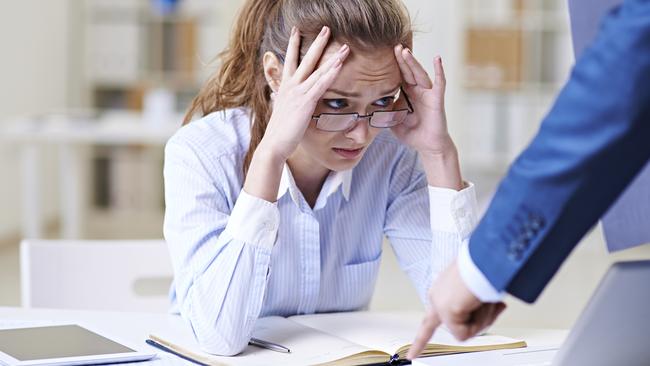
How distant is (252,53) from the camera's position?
1.77m

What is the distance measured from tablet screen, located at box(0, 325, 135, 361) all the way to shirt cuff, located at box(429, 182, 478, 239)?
565 millimetres

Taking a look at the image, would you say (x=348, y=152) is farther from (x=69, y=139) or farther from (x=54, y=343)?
(x=69, y=139)

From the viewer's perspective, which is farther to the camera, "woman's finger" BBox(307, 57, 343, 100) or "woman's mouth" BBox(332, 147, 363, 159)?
"woman's mouth" BBox(332, 147, 363, 159)

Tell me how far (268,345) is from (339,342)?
11cm

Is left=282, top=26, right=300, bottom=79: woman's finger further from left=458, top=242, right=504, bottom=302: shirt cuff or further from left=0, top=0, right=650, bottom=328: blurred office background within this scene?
left=0, top=0, right=650, bottom=328: blurred office background

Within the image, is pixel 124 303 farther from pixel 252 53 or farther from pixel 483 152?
pixel 483 152

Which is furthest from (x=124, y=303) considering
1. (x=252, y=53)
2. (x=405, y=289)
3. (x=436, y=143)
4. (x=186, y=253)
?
(x=405, y=289)

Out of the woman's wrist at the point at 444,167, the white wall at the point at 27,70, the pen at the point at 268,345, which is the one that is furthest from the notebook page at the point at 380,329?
the white wall at the point at 27,70

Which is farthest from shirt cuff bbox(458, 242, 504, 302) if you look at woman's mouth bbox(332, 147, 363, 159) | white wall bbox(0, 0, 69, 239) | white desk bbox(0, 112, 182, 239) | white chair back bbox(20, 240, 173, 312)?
white wall bbox(0, 0, 69, 239)

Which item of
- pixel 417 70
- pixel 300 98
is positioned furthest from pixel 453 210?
pixel 300 98

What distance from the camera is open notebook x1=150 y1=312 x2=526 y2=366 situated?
143 centimetres

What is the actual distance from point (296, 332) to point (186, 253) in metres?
0.21

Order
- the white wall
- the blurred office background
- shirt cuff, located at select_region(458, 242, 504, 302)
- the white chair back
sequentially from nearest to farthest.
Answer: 1. shirt cuff, located at select_region(458, 242, 504, 302)
2. the white chair back
3. the blurred office background
4. the white wall

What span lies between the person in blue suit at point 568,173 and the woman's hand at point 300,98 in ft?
1.83
